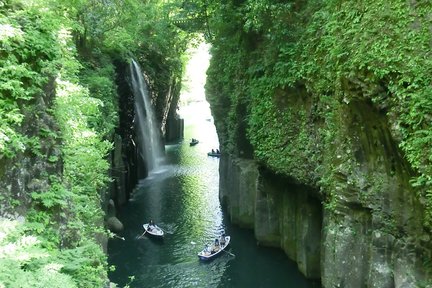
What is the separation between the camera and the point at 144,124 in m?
34.1

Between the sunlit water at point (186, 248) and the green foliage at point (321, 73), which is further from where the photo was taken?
the sunlit water at point (186, 248)

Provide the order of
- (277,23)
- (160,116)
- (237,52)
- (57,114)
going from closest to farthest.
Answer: (57,114), (277,23), (237,52), (160,116)

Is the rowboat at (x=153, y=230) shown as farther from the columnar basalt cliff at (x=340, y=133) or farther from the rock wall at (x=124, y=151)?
the columnar basalt cliff at (x=340, y=133)

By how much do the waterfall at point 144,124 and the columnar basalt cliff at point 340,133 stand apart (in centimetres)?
1259

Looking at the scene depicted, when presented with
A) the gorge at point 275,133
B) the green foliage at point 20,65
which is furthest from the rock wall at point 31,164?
the green foliage at point 20,65

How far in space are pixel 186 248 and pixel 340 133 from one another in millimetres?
10653

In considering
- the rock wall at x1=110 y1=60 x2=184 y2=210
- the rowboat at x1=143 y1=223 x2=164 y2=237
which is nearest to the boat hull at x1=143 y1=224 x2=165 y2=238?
the rowboat at x1=143 y1=223 x2=164 y2=237

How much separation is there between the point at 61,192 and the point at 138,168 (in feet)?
84.2

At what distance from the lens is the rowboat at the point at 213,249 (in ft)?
61.4

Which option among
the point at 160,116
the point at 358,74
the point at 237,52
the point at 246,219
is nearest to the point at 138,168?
the point at 160,116

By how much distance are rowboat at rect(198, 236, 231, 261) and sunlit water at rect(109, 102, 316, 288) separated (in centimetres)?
31

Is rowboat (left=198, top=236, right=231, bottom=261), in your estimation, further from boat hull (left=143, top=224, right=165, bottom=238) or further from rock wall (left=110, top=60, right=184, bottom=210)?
rock wall (left=110, top=60, right=184, bottom=210)

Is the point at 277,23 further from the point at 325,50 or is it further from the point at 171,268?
the point at 171,268

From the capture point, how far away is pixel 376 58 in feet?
34.9
